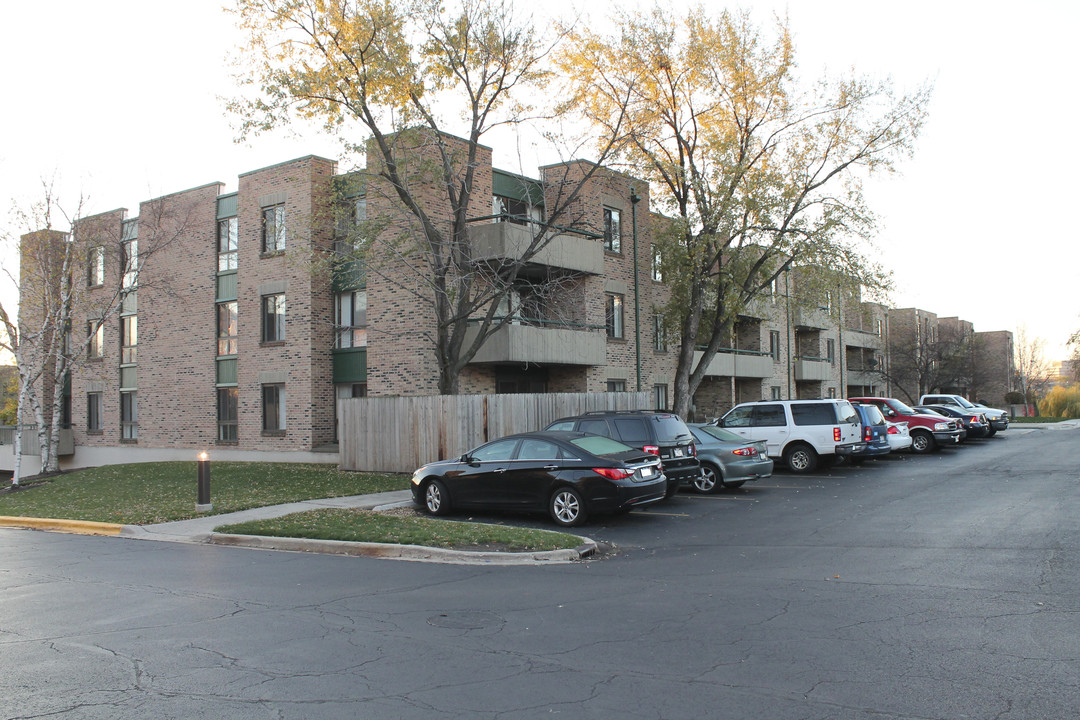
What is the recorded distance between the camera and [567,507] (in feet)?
41.9

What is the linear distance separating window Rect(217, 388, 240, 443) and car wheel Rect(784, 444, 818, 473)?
18.6 meters

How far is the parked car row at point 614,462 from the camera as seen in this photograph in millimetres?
12625

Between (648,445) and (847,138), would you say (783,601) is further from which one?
(847,138)

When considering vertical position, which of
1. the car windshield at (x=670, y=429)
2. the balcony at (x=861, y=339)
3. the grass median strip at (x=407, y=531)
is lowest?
the grass median strip at (x=407, y=531)

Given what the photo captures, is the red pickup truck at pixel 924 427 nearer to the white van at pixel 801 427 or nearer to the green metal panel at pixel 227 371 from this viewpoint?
the white van at pixel 801 427

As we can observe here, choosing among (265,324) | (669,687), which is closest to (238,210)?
(265,324)

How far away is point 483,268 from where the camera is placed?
23.5 meters

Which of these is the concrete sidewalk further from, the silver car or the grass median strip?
the silver car

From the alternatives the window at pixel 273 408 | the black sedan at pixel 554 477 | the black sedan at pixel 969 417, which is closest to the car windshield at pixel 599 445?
the black sedan at pixel 554 477

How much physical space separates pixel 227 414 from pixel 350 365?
19.7 ft

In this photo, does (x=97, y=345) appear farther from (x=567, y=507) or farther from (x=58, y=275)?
(x=567, y=507)

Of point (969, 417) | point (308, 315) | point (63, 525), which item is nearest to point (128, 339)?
point (308, 315)

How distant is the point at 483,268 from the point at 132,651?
17940mm

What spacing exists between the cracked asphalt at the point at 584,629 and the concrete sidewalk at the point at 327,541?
0.40 metres
